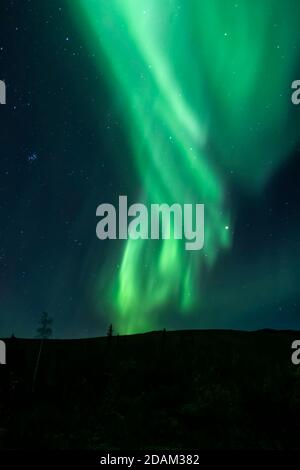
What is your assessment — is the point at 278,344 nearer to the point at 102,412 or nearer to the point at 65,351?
the point at 65,351

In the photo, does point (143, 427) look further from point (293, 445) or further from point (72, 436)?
point (293, 445)

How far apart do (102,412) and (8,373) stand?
277 inches

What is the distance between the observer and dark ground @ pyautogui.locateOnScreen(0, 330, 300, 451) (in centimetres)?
1941

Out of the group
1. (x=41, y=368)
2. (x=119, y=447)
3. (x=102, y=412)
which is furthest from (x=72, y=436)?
(x=41, y=368)

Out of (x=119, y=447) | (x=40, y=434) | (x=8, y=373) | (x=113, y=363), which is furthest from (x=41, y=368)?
(x=119, y=447)

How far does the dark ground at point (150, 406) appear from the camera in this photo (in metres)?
19.4

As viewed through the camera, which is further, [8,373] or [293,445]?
[8,373]

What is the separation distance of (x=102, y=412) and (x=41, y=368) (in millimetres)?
14306

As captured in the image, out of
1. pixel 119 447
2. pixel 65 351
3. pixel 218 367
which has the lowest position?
pixel 119 447

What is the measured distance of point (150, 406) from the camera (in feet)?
80.5

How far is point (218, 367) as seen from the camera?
3562cm

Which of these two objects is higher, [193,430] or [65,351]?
[65,351]
